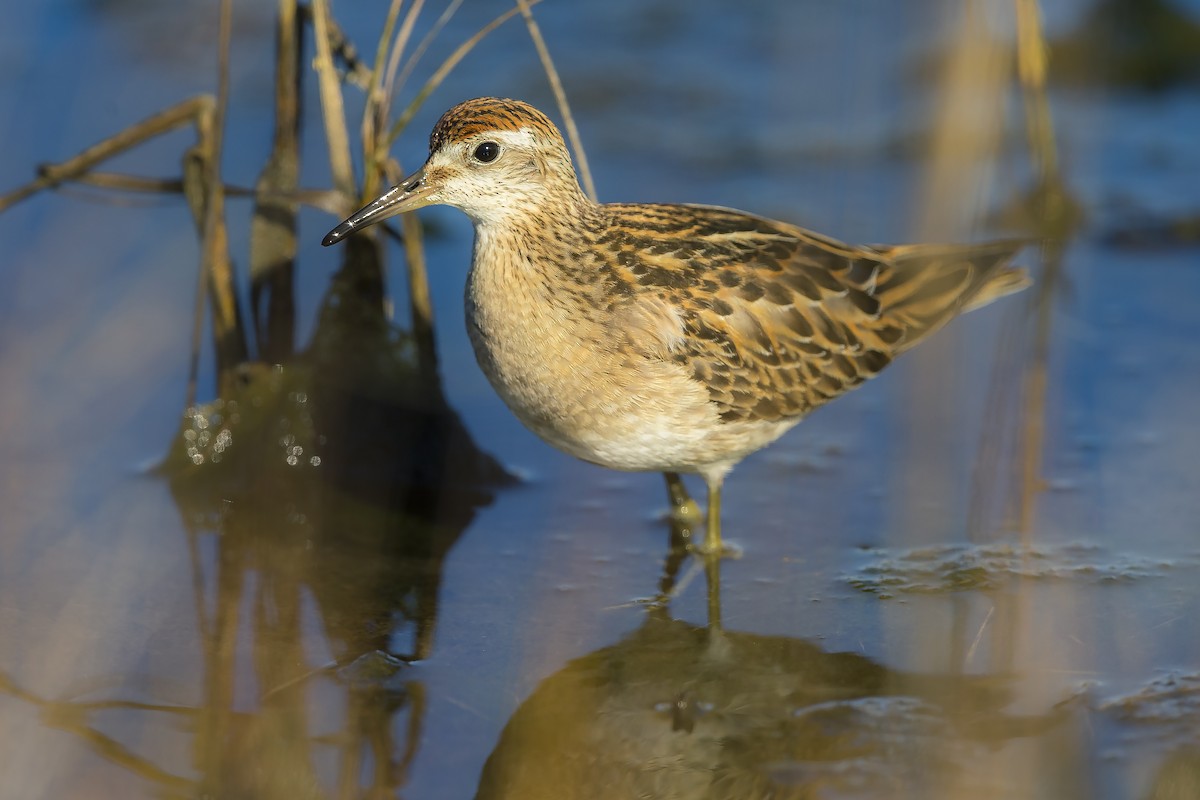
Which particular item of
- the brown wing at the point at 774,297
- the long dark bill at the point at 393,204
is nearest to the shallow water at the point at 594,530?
the brown wing at the point at 774,297

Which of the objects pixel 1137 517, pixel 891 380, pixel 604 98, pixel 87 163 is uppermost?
pixel 604 98

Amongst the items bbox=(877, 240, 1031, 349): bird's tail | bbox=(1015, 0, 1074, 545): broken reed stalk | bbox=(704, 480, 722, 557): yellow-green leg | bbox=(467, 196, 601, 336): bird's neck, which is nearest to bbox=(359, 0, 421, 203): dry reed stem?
bbox=(467, 196, 601, 336): bird's neck

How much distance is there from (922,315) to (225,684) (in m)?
3.66

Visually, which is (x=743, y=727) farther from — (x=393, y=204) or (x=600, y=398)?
(x=393, y=204)

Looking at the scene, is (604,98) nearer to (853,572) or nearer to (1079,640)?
(853,572)

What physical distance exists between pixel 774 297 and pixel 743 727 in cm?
216

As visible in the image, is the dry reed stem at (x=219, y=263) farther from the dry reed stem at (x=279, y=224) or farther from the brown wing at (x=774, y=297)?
the brown wing at (x=774, y=297)

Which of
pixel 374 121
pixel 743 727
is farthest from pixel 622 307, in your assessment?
pixel 743 727

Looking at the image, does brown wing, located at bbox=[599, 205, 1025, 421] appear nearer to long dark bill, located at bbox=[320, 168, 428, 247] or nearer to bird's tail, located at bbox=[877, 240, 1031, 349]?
bird's tail, located at bbox=[877, 240, 1031, 349]

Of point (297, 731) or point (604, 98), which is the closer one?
point (297, 731)

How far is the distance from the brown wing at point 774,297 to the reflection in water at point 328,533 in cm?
150

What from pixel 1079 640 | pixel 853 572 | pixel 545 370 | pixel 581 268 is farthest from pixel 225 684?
pixel 1079 640

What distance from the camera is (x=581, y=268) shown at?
6.71m

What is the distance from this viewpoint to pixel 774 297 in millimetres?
7043
